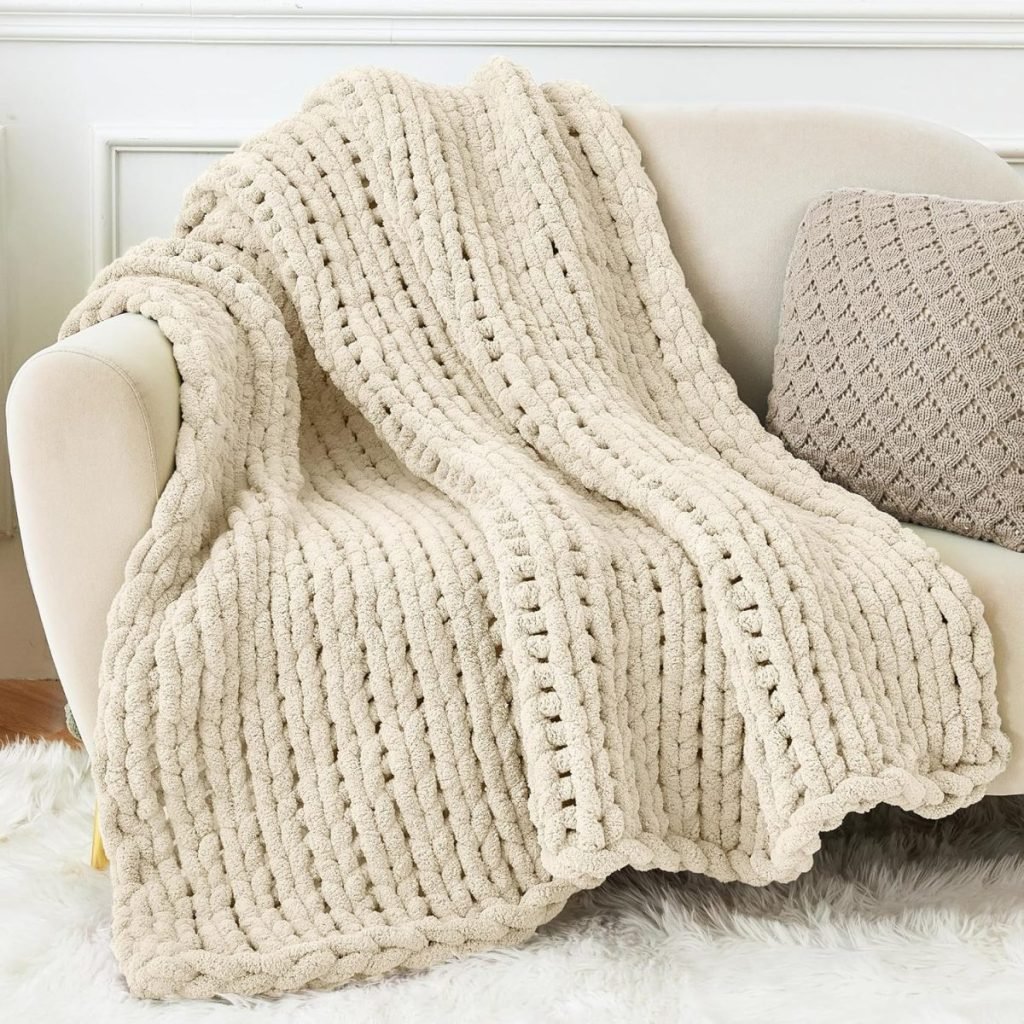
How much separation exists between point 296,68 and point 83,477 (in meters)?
1.01

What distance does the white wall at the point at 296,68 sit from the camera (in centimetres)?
166

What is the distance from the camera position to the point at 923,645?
973 mm

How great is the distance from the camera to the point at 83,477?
0.91 m

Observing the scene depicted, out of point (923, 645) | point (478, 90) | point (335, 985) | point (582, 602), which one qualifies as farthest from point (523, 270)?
point (335, 985)

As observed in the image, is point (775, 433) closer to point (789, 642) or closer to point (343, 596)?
point (789, 642)

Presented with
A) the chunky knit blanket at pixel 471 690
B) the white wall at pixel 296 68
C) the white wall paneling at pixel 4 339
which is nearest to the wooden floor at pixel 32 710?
the white wall paneling at pixel 4 339

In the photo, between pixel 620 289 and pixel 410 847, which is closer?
pixel 410 847

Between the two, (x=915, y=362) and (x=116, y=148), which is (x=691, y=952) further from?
(x=116, y=148)

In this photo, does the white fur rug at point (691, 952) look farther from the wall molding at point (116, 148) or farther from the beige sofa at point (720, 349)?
the wall molding at point (116, 148)

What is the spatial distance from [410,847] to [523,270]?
664 mm

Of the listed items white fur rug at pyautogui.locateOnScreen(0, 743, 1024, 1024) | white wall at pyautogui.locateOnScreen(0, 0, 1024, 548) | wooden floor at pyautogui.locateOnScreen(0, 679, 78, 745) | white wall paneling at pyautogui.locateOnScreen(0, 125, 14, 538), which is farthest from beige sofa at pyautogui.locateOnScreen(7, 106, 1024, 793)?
white wall paneling at pyautogui.locateOnScreen(0, 125, 14, 538)

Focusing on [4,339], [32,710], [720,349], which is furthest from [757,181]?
[32,710]

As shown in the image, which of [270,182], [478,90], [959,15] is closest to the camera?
[270,182]

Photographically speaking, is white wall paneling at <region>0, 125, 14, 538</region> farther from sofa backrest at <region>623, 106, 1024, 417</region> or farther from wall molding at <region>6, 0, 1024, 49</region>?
sofa backrest at <region>623, 106, 1024, 417</region>
